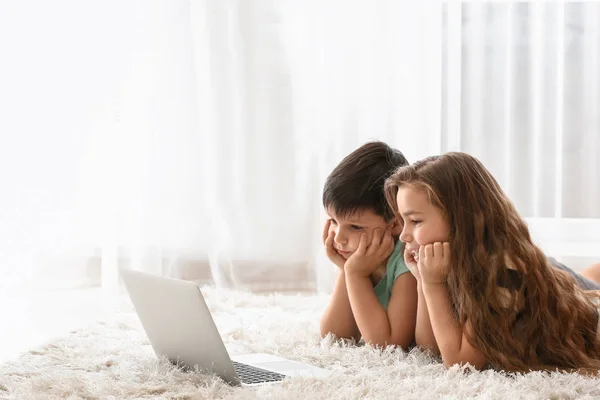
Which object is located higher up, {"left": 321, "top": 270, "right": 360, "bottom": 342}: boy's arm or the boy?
the boy

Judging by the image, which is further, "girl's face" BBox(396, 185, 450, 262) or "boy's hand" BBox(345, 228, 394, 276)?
"boy's hand" BBox(345, 228, 394, 276)

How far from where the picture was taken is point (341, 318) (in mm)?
1896

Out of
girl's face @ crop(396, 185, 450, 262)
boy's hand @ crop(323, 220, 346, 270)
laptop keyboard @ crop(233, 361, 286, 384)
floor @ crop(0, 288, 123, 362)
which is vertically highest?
girl's face @ crop(396, 185, 450, 262)

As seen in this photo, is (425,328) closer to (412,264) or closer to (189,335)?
(412,264)

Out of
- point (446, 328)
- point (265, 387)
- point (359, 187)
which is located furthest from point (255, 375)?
point (359, 187)

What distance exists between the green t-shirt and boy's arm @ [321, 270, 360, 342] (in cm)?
8

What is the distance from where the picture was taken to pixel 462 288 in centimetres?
155

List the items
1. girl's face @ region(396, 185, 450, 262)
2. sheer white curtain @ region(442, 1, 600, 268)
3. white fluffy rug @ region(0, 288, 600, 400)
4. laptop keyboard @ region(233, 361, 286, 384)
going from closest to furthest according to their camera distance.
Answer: white fluffy rug @ region(0, 288, 600, 400)
laptop keyboard @ region(233, 361, 286, 384)
girl's face @ region(396, 185, 450, 262)
sheer white curtain @ region(442, 1, 600, 268)

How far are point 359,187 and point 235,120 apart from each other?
135 cm

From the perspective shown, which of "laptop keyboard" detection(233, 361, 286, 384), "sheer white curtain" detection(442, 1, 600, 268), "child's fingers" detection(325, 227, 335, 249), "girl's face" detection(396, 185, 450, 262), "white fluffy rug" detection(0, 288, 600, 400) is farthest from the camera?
"sheer white curtain" detection(442, 1, 600, 268)

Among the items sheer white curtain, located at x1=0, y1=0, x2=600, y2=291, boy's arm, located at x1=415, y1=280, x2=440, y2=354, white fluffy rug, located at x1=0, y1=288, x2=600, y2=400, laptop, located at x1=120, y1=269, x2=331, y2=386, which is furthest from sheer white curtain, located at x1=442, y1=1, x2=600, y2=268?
laptop, located at x1=120, y1=269, x2=331, y2=386

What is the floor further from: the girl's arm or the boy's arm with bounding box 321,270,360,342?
the girl's arm

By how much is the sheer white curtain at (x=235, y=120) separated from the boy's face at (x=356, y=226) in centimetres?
116

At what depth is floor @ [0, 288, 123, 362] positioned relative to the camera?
2383mm
